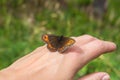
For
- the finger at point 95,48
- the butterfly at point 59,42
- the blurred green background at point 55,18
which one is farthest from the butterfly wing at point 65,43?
the blurred green background at point 55,18

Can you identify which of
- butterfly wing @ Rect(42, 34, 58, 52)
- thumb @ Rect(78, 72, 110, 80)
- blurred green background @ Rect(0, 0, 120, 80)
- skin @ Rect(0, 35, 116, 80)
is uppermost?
butterfly wing @ Rect(42, 34, 58, 52)

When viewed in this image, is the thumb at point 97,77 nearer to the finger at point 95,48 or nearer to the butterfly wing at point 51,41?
the finger at point 95,48

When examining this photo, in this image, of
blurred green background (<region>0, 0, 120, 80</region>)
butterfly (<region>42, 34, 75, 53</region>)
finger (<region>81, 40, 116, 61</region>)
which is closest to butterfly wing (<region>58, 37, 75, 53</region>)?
butterfly (<region>42, 34, 75, 53</region>)

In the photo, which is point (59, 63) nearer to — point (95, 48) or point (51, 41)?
point (51, 41)

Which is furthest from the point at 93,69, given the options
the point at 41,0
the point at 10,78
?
the point at 41,0

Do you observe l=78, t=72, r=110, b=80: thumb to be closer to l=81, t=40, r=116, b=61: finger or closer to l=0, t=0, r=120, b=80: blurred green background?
l=81, t=40, r=116, b=61: finger

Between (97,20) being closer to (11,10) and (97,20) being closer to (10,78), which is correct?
(11,10)
